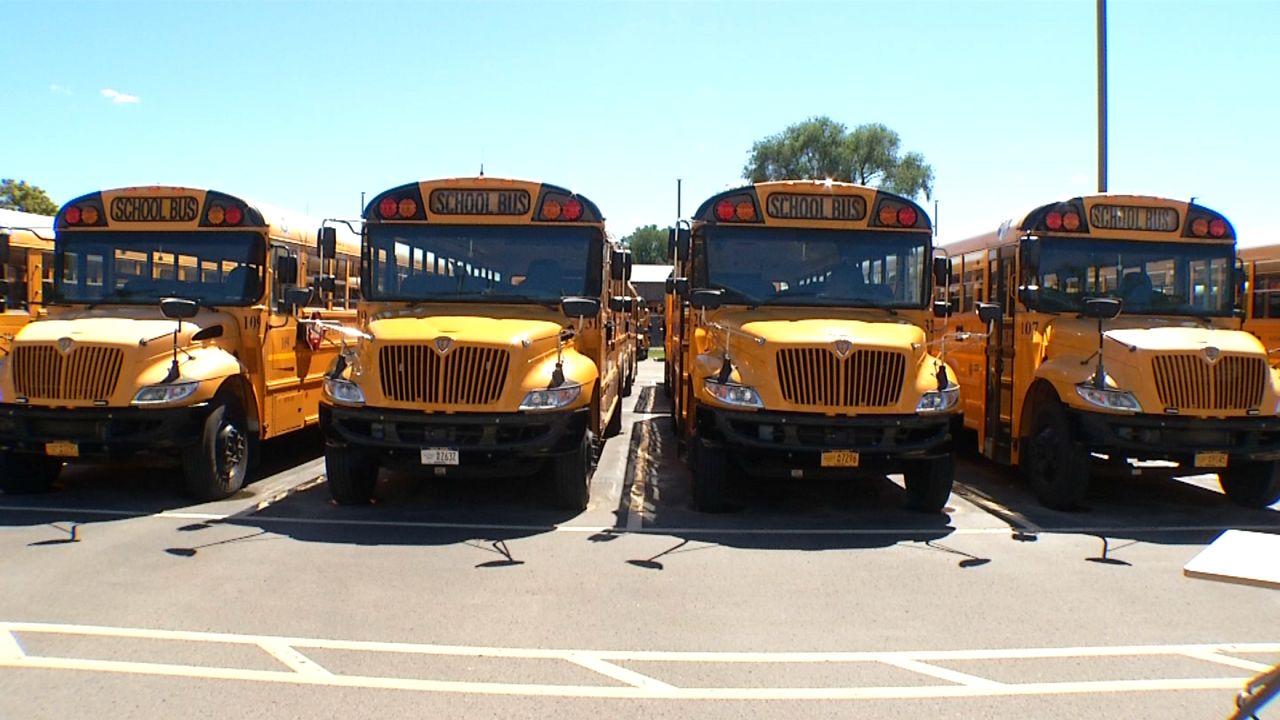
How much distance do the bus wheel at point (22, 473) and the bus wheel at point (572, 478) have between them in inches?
169

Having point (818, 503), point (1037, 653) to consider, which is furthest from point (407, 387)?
point (1037, 653)

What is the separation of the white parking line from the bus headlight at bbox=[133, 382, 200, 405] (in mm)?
3005

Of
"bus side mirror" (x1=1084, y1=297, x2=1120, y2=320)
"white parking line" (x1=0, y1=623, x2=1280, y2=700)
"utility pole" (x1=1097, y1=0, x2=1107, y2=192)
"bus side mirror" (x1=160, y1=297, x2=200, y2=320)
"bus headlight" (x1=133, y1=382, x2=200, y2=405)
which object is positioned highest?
"utility pole" (x1=1097, y1=0, x2=1107, y2=192)

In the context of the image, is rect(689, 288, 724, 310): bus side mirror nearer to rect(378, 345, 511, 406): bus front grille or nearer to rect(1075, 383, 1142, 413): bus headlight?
rect(378, 345, 511, 406): bus front grille

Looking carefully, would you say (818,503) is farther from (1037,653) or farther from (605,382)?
(1037,653)

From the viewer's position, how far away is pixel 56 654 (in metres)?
4.38

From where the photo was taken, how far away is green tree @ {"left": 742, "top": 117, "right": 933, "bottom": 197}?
165ft

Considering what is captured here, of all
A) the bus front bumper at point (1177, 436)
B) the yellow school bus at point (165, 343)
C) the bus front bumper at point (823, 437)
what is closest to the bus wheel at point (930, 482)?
the bus front bumper at point (823, 437)

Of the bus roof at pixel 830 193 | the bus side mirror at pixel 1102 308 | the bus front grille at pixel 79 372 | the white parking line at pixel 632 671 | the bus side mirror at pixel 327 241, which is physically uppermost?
the bus roof at pixel 830 193

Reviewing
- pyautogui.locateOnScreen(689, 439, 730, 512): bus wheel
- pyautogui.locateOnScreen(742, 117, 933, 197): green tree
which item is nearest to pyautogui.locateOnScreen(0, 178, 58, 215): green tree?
pyautogui.locateOnScreen(742, 117, 933, 197): green tree

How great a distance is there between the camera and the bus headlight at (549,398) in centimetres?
709

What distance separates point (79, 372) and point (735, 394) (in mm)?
5242

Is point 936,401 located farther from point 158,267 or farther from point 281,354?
point 158,267

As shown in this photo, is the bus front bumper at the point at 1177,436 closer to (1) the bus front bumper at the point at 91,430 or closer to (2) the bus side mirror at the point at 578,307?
(2) the bus side mirror at the point at 578,307
